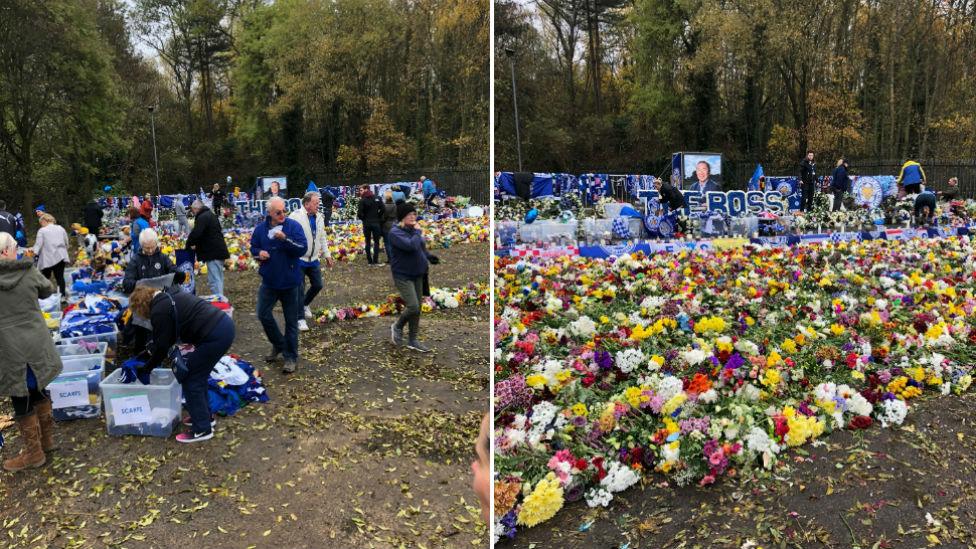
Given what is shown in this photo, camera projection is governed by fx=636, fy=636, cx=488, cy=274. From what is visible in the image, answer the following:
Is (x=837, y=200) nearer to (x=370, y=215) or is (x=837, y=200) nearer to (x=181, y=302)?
(x=370, y=215)

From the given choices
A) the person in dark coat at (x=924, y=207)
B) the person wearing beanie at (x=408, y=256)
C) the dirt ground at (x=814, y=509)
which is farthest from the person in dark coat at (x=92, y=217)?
the person in dark coat at (x=924, y=207)

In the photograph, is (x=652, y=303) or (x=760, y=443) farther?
(x=652, y=303)

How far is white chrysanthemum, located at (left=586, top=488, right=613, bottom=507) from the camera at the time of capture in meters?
3.43

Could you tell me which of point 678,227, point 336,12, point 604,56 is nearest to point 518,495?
point 678,227

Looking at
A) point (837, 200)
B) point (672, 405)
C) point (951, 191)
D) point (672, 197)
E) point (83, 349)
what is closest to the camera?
point (672, 405)

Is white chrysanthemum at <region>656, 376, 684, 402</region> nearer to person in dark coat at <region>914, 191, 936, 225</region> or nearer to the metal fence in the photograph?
person in dark coat at <region>914, 191, 936, 225</region>

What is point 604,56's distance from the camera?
82.3 feet

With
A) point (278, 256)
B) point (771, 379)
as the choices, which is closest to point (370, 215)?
point (278, 256)

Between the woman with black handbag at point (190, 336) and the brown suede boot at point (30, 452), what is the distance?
28.9 inches

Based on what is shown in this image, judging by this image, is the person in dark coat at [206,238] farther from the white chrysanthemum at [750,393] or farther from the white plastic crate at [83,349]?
the white chrysanthemum at [750,393]

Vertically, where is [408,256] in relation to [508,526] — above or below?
above

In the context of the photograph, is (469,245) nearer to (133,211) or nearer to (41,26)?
(133,211)

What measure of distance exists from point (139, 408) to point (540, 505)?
3.32 m

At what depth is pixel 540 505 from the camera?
3256 millimetres
